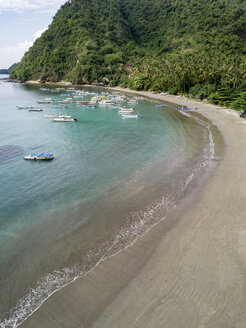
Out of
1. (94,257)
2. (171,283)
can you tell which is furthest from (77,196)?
(171,283)

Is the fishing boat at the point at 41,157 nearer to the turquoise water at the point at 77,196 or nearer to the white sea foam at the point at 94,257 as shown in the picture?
the turquoise water at the point at 77,196

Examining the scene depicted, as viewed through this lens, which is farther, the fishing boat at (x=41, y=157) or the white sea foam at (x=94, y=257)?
the fishing boat at (x=41, y=157)

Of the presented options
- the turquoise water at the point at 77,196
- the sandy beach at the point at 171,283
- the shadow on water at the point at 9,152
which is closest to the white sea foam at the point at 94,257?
the turquoise water at the point at 77,196

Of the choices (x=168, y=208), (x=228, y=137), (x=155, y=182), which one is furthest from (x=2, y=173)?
(x=228, y=137)

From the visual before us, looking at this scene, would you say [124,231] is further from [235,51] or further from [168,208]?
[235,51]

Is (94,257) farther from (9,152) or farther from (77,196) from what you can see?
(9,152)

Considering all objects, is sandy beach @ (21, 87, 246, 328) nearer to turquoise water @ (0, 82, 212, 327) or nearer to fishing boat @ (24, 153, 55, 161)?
turquoise water @ (0, 82, 212, 327)
